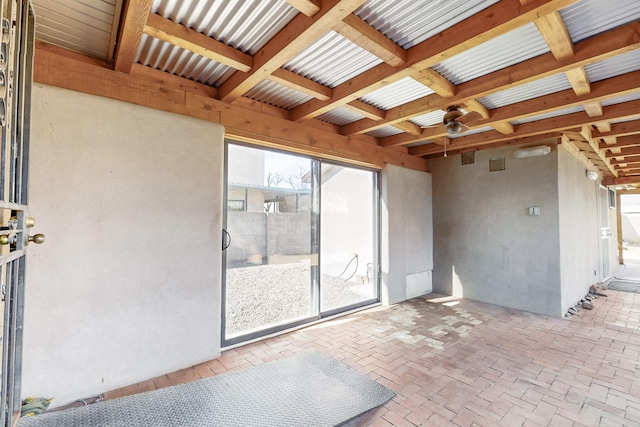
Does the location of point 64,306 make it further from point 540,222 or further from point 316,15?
point 540,222

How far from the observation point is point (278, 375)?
249 centimetres

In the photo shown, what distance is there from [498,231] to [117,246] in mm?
5126

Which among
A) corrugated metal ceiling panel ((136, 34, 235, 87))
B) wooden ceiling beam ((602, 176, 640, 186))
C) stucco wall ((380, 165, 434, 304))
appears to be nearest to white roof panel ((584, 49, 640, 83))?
stucco wall ((380, 165, 434, 304))

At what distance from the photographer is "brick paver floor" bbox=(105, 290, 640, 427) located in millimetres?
2074

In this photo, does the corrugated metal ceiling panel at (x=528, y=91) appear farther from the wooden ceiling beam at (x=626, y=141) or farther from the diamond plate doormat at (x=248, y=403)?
the diamond plate doormat at (x=248, y=403)

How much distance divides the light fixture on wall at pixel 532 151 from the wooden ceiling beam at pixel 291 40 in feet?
13.0

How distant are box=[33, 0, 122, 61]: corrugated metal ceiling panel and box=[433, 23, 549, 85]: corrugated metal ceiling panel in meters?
2.50

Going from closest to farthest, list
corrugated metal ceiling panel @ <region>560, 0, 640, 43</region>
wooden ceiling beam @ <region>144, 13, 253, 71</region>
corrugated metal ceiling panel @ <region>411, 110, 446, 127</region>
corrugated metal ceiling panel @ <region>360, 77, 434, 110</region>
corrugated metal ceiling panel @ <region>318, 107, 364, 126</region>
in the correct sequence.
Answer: corrugated metal ceiling panel @ <region>560, 0, 640, 43</region> < wooden ceiling beam @ <region>144, 13, 253, 71</region> < corrugated metal ceiling panel @ <region>360, 77, 434, 110</region> < corrugated metal ceiling panel @ <region>318, 107, 364, 126</region> < corrugated metal ceiling panel @ <region>411, 110, 446, 127</region>

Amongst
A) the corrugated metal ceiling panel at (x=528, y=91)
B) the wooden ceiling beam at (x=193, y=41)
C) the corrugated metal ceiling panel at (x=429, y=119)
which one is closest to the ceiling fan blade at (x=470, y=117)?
the corrugated metal ceiling panel at (x=528, y=91)

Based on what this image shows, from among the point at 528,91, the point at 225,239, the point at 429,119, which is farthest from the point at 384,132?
the point at 225,239

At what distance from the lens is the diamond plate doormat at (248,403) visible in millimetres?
1896

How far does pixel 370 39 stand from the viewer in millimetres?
1940

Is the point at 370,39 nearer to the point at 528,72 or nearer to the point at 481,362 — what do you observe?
the point at 528,72

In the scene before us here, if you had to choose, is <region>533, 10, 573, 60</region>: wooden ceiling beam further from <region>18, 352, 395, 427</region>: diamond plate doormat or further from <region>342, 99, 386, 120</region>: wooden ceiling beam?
<region>18, 352, 395, 427</region>: diamond plate doormat
